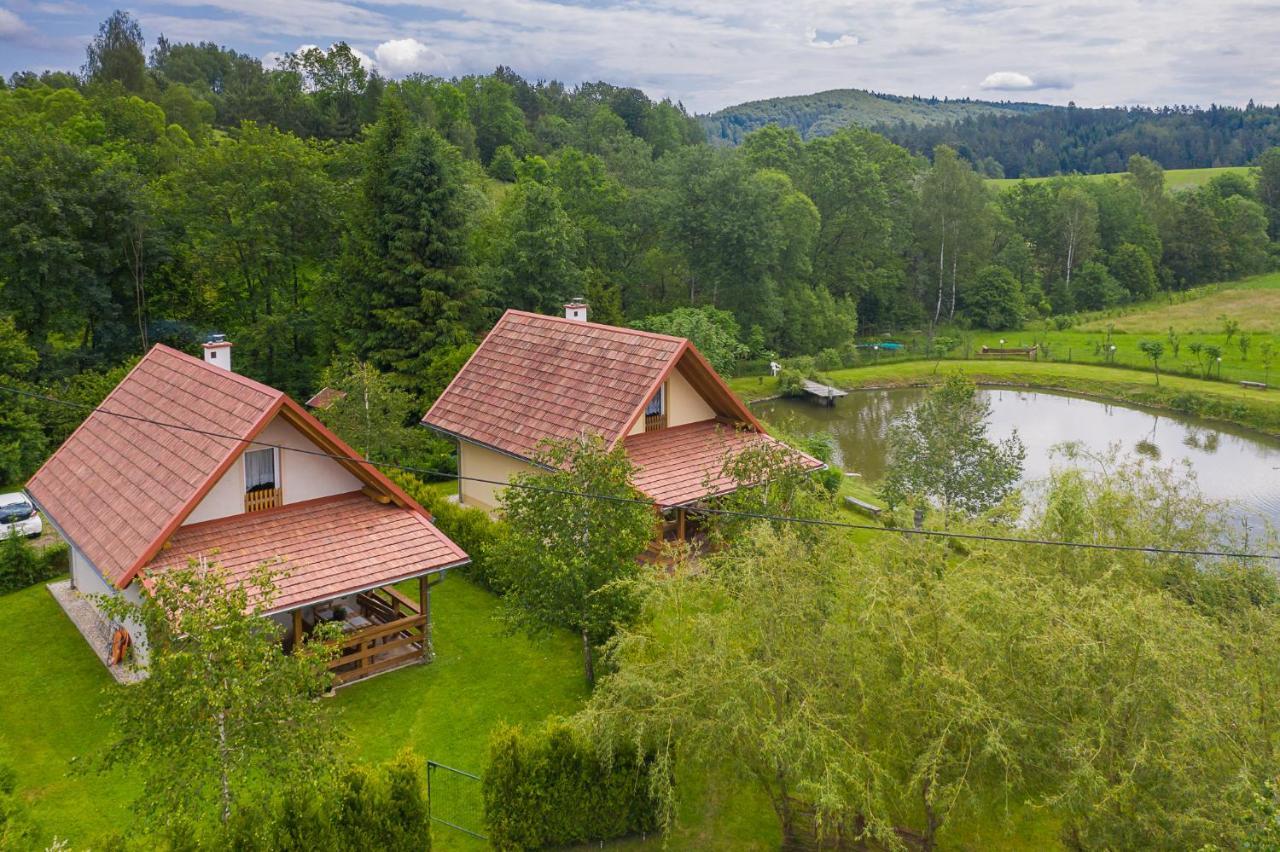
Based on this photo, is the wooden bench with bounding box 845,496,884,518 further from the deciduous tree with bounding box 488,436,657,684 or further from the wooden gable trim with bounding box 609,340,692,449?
the deciduous tree with bounding box 488,436,657,684

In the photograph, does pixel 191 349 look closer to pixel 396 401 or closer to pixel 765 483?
pixel 396 401

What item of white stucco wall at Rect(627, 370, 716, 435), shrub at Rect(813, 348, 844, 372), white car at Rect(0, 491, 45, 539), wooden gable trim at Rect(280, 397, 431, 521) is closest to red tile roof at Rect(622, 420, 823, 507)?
white stucco wall at Rect(627, 370, 716, 435)

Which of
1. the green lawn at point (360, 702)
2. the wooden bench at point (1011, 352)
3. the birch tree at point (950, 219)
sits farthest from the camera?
the birch tree at point (950, 219)

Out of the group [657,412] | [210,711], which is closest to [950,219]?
[657,412]

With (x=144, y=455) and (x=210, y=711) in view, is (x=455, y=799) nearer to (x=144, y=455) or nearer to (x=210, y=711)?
(x=210, y=711)

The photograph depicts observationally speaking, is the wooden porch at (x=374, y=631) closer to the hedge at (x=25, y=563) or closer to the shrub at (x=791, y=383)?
the hedge at (x=25, y=563)

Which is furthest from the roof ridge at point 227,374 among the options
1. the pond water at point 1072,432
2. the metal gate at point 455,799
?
the pond water at point 1072,432

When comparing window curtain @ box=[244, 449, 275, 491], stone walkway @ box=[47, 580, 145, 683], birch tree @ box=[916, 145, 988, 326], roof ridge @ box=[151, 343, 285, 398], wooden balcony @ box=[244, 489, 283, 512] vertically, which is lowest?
stone walkway @ box=[47, 580, 145, 683]
